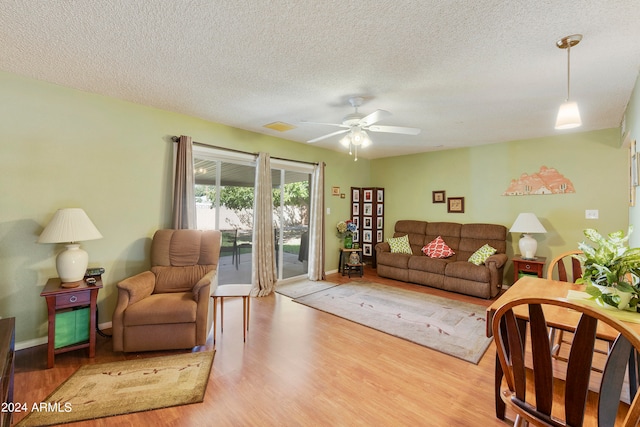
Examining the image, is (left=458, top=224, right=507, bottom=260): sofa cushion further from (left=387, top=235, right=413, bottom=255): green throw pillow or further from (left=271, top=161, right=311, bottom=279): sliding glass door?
(left=271, top=161, right=311, bottom=279): sliding glass door

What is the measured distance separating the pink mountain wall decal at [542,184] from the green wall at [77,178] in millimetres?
4902

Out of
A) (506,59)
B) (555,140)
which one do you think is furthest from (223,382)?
(555,140)

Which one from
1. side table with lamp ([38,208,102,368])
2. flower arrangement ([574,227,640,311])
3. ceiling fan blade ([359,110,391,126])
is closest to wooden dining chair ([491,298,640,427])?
flower arrangement ([574,227,640,311])

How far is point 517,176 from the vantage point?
4625 mm

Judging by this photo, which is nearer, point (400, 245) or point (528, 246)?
point (528, 246)

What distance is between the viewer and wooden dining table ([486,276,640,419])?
134cm

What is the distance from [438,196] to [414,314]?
9.34 ft

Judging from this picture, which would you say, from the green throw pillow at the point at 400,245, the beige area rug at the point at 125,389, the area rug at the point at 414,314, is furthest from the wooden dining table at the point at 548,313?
the green throw pillow at the point at 400,245

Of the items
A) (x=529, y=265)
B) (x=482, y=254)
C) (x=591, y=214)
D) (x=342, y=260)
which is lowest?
(x=342, y=260)

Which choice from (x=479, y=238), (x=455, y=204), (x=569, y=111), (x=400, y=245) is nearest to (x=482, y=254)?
(x=479, y=238)

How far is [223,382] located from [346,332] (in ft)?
4.49

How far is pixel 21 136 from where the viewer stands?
2.55 m

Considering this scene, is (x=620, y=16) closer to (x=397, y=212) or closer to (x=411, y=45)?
(x=411, y=45)

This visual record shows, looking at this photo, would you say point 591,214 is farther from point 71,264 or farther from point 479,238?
point 71,264
